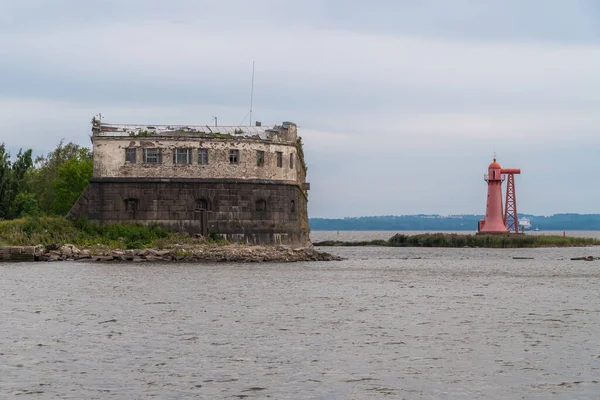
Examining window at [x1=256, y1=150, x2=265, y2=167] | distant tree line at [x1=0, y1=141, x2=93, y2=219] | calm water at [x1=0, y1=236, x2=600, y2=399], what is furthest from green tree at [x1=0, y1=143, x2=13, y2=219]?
calm water at [x1=0, y1=236, x2=600, y2=399]

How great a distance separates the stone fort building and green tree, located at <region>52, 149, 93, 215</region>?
14344 mm

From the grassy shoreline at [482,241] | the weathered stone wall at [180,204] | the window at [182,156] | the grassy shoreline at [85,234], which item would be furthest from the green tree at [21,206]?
the grassy shoreline at [482,241]

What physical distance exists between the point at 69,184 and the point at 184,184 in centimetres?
1811

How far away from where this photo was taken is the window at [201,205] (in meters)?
50.2

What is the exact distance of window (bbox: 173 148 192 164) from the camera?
166 ft

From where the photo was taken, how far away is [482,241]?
8188 cm

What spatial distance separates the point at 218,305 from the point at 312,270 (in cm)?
1605

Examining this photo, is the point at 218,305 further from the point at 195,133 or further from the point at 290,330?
the point at 195,133

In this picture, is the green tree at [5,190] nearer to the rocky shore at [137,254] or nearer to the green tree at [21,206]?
the green tree at [21,206]

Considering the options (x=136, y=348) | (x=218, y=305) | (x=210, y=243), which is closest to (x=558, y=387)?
(x=136, y=348)

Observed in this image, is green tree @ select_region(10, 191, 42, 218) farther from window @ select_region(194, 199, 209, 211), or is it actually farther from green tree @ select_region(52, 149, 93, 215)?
window @ select_region(194, 199, 209, 211)

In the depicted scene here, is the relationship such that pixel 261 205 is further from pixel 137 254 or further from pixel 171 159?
pixel 137 254

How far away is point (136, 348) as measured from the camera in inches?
747

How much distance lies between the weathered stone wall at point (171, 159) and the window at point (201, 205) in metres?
1.34
